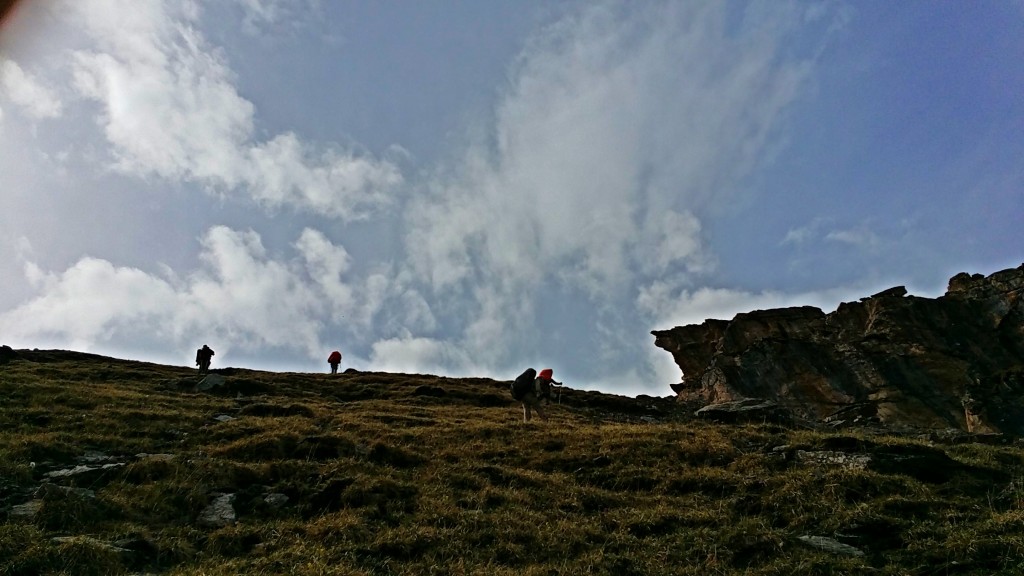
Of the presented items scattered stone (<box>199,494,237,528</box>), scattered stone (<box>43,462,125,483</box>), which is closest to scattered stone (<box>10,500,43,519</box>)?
scattered stone (<box>43,462,125,483</box>)

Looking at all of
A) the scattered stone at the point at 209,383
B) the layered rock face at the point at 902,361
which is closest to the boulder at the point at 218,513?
the scattered stone at the point at 209,383

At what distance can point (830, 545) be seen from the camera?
10.5 metres

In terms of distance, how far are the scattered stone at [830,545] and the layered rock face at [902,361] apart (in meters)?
41.0

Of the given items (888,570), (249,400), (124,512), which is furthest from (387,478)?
(249,400)

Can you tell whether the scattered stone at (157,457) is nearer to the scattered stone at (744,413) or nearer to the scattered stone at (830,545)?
the scattered stone at (830,545)

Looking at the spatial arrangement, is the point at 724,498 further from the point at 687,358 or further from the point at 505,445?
the point at 687,358

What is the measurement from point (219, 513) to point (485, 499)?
5.35m

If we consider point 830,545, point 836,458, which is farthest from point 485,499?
point 836,458

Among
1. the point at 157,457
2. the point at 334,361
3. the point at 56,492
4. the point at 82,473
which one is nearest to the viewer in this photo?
the point at 56,492

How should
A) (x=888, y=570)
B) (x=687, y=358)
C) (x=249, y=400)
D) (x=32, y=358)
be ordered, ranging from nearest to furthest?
(x=888, y=570) → (x=249, y=400) → (x=32, y=358) → (x=687, y=358)

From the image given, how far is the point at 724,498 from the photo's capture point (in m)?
13.6

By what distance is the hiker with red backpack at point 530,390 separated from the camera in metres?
25.3

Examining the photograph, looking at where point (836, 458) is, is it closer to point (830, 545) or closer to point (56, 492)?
point (830, 545)

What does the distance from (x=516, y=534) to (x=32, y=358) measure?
45.7m
